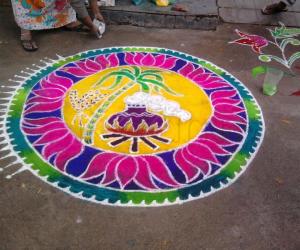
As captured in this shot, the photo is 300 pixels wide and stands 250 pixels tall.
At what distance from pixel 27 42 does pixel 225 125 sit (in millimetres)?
2096

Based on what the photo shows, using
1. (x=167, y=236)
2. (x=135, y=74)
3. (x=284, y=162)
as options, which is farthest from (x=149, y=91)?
(x=167, y=236)

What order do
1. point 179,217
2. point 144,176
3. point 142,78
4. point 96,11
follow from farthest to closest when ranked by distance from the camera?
point 96,11, point 142,78, point 144,176, point 179,217

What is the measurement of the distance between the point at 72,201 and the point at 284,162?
1.44 metres

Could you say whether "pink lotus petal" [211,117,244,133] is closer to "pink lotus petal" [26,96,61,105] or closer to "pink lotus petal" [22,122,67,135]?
"pink lotus petal" [22,122,67,135]

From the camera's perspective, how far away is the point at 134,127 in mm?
2742

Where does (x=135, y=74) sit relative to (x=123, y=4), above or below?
below

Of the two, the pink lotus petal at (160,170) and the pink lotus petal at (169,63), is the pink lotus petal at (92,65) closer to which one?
the pink lotus petal at (169,63)

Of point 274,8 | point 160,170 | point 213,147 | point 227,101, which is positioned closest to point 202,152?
point 213,147

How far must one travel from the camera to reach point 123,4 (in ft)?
13.8

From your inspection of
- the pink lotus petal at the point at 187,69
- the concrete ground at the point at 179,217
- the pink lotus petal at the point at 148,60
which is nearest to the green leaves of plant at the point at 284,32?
the pink lotus petal at the point at 187,69

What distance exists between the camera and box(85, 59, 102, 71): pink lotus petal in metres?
3.40

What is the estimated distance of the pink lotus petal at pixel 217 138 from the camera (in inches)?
105

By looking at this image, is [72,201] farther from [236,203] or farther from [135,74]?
[135,74]

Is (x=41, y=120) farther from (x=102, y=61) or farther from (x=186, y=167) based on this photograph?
(x=186, y=167)
